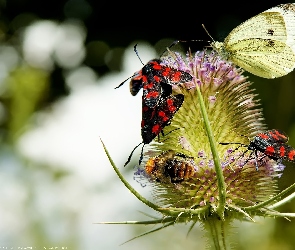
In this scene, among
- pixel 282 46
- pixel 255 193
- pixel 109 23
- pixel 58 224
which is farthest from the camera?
pixel 109 23

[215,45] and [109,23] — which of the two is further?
[109,23]

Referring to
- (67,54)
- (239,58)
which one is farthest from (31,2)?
(239,58)

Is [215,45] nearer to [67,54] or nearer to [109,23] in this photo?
[109,23]

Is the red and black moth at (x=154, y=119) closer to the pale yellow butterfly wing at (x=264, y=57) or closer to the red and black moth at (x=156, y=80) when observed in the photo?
the red and black moth at (x=156, y=80)

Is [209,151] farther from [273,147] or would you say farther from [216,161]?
[216,161]

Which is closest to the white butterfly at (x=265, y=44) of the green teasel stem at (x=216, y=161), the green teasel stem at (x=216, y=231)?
the green teasel stem at (x=216, y=161)
